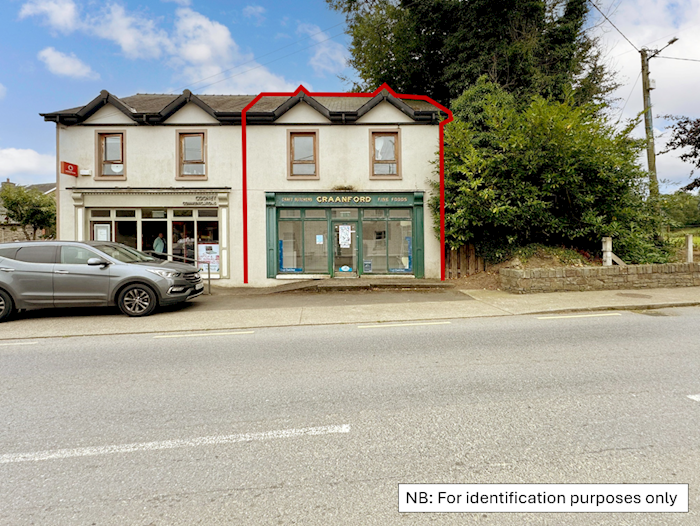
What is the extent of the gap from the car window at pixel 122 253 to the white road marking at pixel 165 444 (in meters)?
7.13

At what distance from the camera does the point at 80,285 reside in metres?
9.14

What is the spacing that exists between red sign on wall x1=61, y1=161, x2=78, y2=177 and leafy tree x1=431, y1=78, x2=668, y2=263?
12.6 metres

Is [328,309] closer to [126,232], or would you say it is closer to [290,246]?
[290,246]

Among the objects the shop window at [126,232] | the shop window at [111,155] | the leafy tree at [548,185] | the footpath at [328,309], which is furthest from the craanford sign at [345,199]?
the shop window at [111,155]

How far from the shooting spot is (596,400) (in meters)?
3.95

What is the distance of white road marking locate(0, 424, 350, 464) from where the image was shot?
10.2 ft

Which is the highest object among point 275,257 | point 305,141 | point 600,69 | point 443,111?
point 600,69

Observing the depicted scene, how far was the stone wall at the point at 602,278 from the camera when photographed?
11.2 metres

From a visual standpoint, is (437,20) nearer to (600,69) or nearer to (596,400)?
(600,69)

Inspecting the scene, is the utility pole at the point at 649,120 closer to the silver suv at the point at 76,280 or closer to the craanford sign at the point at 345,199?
the craanford sign at the point at 345,199

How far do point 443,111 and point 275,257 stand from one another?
8261mm

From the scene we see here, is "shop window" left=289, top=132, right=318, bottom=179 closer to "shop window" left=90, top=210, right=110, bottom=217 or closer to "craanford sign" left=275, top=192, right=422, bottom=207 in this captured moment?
"craanford sign" left=275, top=192, right=422, bottom=207

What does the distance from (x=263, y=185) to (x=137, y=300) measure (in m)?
6.60

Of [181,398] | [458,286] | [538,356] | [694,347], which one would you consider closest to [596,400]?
[538,356]
